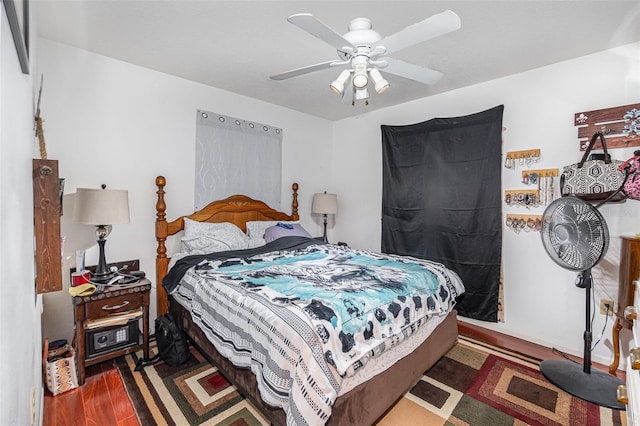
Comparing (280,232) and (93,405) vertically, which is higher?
(280,232)

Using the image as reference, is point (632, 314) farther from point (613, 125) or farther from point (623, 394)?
point (613, 125)

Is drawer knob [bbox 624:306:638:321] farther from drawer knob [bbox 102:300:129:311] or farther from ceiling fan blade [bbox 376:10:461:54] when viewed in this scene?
drawer knob [bbox 102:300:129:311]

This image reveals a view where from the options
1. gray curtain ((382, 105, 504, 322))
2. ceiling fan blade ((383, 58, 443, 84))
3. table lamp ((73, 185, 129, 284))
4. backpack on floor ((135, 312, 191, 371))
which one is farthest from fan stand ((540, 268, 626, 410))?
table lamp ((73, 185, 129, 284))

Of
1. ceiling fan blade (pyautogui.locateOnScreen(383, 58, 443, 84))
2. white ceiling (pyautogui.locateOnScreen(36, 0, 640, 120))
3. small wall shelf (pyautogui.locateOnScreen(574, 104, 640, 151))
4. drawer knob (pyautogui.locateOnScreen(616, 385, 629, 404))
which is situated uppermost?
white ceiling (pyautogui.locateOnScreen(36, 0, 640, 120))

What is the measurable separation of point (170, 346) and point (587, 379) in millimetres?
3065

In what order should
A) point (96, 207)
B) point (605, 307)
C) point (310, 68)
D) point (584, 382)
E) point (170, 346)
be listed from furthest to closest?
point (605, 307), point (170, 346), point (96, 207), point (584, 382), point (310, 68)

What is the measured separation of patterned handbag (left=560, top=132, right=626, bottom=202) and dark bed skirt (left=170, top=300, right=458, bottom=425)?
1.42 m

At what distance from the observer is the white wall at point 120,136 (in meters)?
2.48

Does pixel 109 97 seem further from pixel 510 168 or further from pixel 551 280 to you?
pixel 551 280

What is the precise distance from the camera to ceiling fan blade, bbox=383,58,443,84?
6.21ft

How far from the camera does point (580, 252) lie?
6.48 ft

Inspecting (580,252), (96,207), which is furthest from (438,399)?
(96,207)

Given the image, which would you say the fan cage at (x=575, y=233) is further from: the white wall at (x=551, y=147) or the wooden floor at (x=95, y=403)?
the wooden floor at (x=95, y=403)

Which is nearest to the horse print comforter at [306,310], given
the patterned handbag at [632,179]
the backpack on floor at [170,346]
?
the backpack on floor at [170,346]
